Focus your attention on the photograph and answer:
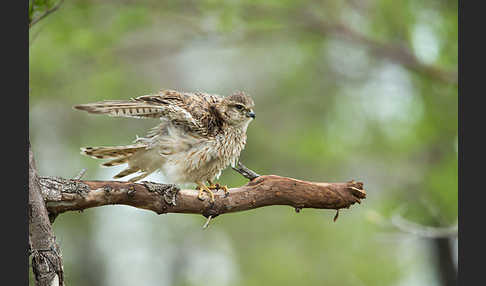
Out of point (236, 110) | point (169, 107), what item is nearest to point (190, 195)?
point (169, 107)

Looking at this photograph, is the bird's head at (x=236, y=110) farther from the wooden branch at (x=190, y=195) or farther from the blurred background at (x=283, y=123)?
the blurred background at (x=283, y=123)

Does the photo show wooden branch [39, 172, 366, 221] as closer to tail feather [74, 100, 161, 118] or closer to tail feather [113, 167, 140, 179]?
tail feather [74, 100, 161, 118]

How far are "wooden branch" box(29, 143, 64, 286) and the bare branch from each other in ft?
0.52

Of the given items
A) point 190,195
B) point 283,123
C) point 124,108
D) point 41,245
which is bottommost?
point 41,245

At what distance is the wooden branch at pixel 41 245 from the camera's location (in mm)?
3031

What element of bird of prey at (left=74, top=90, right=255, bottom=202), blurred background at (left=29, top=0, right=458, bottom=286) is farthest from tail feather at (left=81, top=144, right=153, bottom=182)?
blurred background at (left=29, top=0, right=458, bottom=286)

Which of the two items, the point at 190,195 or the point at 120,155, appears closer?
the point at 190,195

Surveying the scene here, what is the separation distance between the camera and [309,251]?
15820 millimetres

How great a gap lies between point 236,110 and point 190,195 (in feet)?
5.50

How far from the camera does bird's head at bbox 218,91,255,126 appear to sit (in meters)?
5.42

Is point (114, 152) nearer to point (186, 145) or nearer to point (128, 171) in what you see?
point (128, 171)

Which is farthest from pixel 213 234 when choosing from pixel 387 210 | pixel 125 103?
pixel 125 103

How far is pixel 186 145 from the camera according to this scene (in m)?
5.17

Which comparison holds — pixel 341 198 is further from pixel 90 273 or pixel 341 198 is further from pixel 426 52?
pixel 90 273
